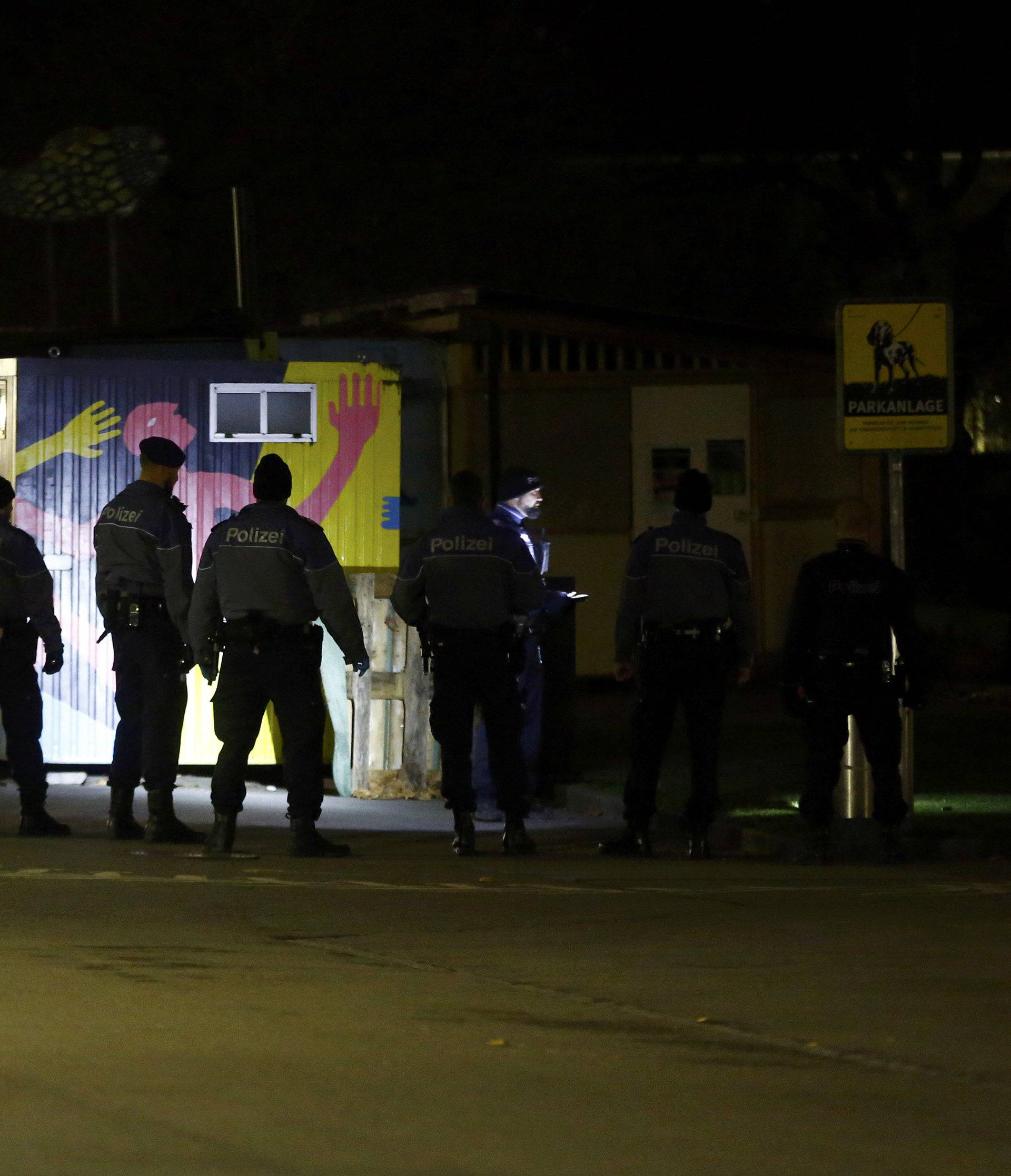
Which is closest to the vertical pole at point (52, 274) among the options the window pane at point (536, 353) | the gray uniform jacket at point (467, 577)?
the window pane at point (536, 353)

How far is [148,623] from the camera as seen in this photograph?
439 inches

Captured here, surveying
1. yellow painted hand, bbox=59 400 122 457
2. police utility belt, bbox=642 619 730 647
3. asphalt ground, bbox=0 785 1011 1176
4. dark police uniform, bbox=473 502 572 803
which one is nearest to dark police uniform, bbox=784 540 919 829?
police utility belt, bbox=642 619 730 647

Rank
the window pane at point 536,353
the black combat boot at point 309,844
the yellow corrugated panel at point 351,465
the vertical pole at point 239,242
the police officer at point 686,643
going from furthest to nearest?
the window pane at point 536,353 → the vertical pole at point 239,242 → the yellow corrugated panel at point 351,465 → the police officer at point 686,643 → the black combat boot at point 309,844

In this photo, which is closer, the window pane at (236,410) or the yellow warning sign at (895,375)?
the yellow warning sign at (895,375)

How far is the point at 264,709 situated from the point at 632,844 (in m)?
1.92

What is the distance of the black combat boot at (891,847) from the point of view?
10.9 meters

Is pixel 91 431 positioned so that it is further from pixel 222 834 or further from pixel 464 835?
pixel 464 835

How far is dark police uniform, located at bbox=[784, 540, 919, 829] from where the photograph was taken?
10.8 m

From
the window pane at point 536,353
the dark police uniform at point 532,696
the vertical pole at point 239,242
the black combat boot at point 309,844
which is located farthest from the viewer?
the window pane at point 536,353

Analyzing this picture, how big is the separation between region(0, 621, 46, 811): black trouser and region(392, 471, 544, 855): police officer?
2.01 meters

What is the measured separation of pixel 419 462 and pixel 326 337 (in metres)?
1.91

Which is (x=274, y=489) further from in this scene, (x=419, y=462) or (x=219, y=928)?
(x=419, y=462)

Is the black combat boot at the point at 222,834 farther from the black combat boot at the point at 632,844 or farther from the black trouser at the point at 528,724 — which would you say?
the black trouser at the point at 528,724

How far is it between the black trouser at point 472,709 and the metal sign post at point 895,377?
1759 mm
